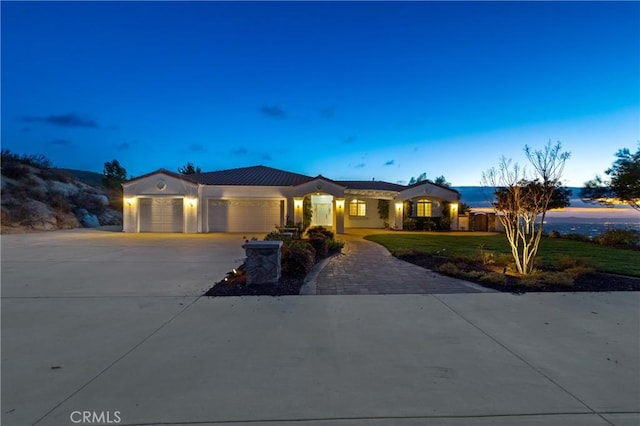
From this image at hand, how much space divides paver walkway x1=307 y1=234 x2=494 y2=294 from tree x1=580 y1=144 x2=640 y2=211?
1346 centimetres

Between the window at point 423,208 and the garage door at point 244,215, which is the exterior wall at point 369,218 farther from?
the garage door at point 244,215

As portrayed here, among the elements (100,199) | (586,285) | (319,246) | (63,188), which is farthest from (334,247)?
(100,199)

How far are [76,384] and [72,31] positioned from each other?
1956 cm

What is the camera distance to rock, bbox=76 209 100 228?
24.9m

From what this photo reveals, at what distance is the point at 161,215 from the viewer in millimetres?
20750

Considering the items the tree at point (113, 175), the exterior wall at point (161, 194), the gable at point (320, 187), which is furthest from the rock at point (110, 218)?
the gable at point (320, 187)

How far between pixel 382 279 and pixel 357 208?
62.3 ft

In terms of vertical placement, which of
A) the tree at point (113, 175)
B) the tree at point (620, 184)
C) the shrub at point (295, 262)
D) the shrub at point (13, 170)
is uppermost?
the tree at point (113, 175)

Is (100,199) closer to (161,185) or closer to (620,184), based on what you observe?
(161,185)

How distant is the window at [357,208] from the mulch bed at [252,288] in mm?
19314

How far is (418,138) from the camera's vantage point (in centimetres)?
2609

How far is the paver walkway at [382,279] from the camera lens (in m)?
6.24

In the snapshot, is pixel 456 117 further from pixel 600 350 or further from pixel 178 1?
pixel 600 350

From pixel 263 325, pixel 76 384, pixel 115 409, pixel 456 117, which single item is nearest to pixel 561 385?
pixel 263 325
